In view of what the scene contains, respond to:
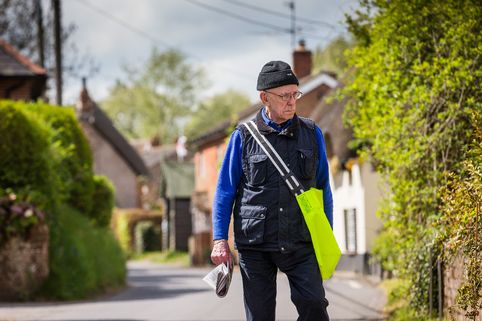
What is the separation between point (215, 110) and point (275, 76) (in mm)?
82246

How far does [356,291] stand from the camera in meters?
20.3

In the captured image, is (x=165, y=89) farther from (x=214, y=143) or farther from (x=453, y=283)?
(x=453, y=283)

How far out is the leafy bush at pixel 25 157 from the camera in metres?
17.2

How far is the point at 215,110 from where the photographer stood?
88.3 metres

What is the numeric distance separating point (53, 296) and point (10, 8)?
31123 mm

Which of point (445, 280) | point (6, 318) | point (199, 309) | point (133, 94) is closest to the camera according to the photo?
point (445, 280)

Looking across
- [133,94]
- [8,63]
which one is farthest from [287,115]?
[133,94]

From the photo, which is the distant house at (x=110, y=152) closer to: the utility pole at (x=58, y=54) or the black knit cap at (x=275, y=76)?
the utility pole at (x=58, y=54)

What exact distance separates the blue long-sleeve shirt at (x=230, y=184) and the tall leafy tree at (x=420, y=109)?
3.50 m

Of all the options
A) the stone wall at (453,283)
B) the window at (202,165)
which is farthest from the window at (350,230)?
the stone wall at (453,283)

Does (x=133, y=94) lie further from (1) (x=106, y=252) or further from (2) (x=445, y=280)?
(2) (x=445, y=280)

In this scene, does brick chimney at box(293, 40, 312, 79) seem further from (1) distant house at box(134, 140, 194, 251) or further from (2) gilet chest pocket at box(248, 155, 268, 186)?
(2) gilet chest pocket at box(248, 155, 268, 186)

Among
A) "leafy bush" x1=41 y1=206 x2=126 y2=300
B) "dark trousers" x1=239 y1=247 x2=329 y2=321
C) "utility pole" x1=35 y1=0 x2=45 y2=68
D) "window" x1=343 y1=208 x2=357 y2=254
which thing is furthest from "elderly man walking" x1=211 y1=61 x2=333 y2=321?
"window" x1=343 y1=208 x2=357 y2=254

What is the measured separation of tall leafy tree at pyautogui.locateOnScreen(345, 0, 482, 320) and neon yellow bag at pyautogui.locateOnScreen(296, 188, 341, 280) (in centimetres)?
364
